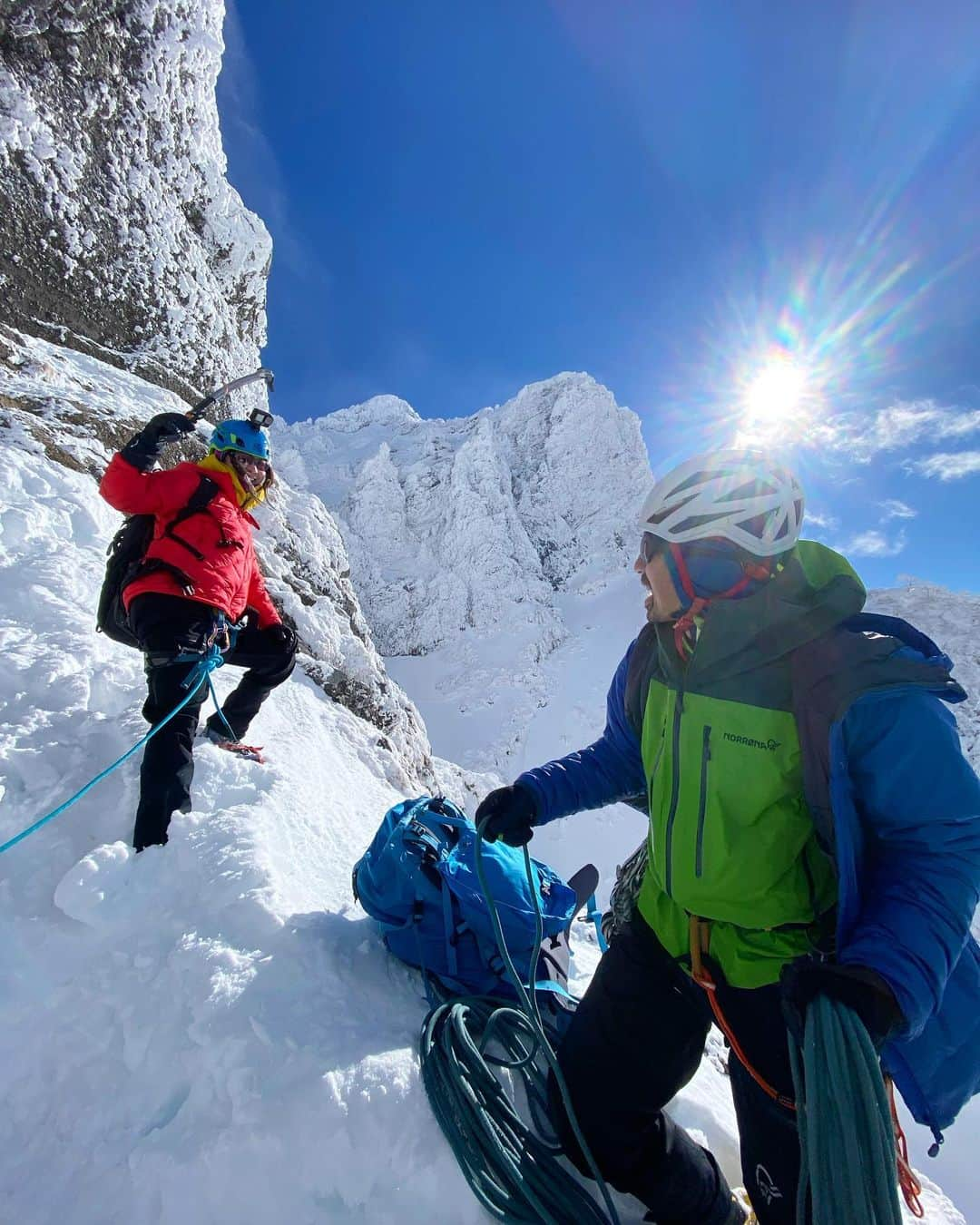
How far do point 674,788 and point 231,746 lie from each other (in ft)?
10.1

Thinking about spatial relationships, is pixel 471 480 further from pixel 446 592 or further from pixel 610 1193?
pixel 610 1193

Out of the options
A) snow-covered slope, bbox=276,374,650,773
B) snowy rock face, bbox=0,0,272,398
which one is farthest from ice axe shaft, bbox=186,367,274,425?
snow-covered slope, bbox=276,374,650,773

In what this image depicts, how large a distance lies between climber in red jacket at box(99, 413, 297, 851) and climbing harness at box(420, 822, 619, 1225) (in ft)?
5.17

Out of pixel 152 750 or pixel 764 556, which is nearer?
pixel 764 556

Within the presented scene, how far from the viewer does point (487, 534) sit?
52.0 metres

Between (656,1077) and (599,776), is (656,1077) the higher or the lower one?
the lower one

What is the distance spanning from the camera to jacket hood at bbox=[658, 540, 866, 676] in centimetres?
161

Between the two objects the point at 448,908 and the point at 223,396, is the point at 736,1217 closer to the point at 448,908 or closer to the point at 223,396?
the point at 448,908

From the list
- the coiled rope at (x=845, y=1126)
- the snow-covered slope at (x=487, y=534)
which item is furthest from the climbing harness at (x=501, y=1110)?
the snow-covered slope at (x=487, y=534)

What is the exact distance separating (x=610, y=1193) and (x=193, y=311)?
48.7 ft

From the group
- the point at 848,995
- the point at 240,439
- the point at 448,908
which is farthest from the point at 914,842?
the point at 240,439

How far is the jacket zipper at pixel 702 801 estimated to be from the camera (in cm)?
173

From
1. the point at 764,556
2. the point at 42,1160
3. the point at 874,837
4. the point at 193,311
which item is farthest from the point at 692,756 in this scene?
the point at 193,311

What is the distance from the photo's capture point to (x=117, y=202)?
36.1ft
